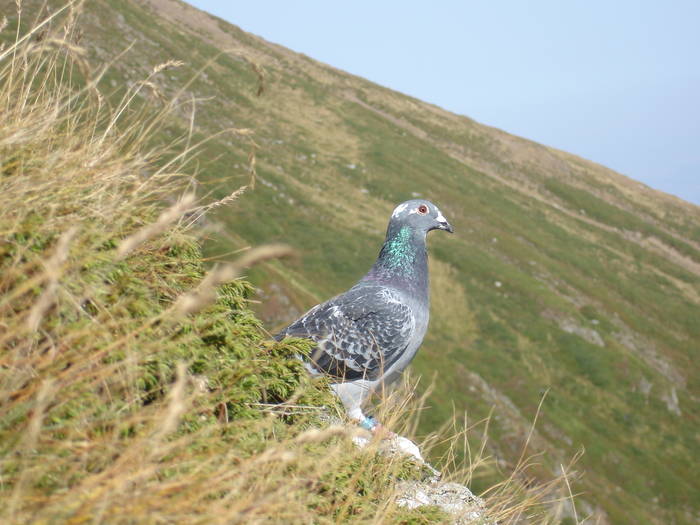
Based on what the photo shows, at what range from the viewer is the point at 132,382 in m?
3.69

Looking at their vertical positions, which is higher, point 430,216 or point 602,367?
point 430,216

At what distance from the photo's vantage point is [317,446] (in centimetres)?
455

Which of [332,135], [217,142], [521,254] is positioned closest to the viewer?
[217,142]

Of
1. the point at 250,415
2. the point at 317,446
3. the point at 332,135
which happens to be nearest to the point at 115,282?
the point at 250,415

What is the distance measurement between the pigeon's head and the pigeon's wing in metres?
1.11

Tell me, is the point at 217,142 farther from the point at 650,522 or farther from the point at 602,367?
the point at 650,522

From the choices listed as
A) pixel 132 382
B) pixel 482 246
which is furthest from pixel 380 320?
pixel 482 246

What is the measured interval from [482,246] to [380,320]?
56.1 metres

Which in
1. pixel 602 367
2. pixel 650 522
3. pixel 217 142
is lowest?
pixel 650 522

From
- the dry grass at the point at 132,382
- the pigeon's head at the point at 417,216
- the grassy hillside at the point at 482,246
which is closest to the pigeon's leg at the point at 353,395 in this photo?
the dry grass at the point at 132,382

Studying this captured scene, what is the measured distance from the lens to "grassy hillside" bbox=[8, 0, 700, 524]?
37844 mm

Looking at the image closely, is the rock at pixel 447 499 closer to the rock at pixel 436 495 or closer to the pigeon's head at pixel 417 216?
the rock at pixel 436 495

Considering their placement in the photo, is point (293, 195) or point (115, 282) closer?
point (115, 282)

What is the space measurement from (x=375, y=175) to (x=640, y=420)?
34905 mm
